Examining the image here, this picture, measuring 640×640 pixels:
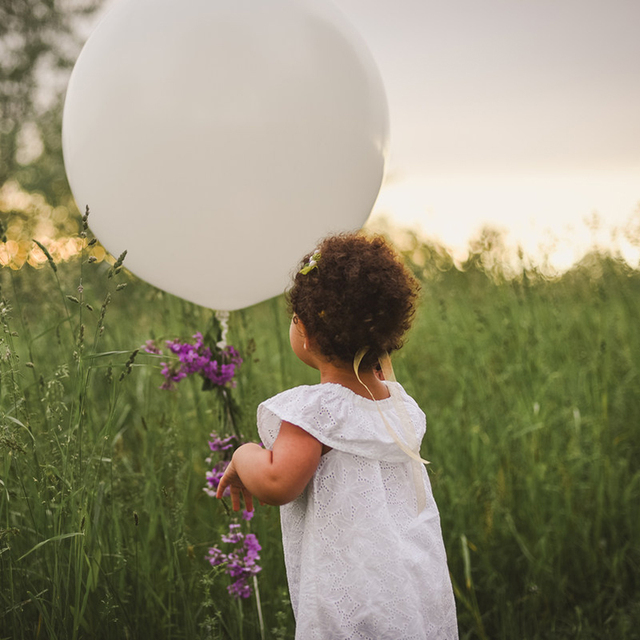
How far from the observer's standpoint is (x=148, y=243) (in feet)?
4.55

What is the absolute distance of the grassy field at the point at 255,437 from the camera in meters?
1.32

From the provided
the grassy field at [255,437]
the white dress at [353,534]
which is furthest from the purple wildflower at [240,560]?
the white dress at [353,534]

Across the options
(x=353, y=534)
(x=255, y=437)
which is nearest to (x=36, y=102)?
(x=255, y=437)

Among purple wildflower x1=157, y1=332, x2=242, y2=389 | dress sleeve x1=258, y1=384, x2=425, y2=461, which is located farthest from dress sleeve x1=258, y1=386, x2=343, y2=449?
purple wildflower x1=157, y1=332, x2=242, y2=389

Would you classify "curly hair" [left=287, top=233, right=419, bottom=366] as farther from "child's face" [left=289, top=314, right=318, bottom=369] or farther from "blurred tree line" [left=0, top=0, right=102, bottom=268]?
"blurred tree line" [left=0, top=0, right=102, bottom=268]

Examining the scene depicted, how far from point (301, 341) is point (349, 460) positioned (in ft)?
0.77

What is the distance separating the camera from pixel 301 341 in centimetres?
118

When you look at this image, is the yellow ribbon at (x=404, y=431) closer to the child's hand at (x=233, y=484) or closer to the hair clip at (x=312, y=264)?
the hair clip at (x=312, y=264)

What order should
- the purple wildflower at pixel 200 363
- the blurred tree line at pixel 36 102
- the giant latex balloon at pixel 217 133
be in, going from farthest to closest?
the blurred tree line at pixel 36 102 → the purple wildflower at pixel 200 363 → the giant latex balloon at pixel 217 133

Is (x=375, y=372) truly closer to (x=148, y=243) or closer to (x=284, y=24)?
(x=148, y=243)

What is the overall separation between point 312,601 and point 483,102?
261 centimetres

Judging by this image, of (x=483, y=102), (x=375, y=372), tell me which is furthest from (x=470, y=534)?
(x=483, y=102)

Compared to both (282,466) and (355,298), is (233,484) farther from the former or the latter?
(355,298)

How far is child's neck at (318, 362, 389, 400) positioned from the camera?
115 centimetres
